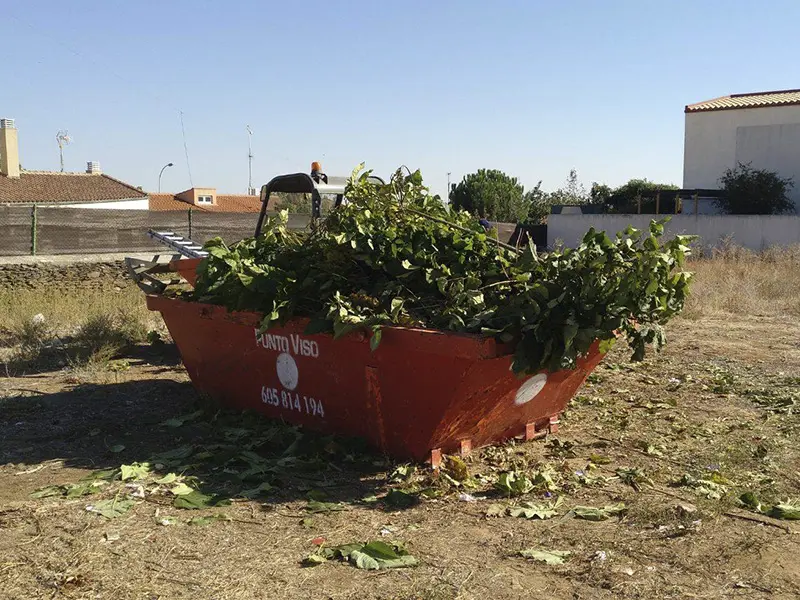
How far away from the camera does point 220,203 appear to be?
183ft

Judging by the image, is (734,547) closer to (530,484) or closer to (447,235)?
(530,484)

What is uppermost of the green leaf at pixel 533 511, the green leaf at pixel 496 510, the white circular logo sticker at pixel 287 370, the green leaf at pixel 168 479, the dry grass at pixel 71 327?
the white circular logo sticker at pixel 287 370

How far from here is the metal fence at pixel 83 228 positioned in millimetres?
15273

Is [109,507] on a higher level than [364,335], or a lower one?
lower

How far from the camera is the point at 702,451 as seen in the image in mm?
5395

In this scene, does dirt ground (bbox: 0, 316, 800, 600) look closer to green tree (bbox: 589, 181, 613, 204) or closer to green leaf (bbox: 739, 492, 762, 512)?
green leaf (bbox: 739, 492, 762, 512)

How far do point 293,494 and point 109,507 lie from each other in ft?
3.29

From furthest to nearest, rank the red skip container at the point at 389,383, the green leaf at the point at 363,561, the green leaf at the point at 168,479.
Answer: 1. the green leaf at the point at 168,479
2. the red skip container at the point at 389,383
3. the green leaf at the point at 363,561

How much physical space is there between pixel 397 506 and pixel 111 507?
5.07 feet

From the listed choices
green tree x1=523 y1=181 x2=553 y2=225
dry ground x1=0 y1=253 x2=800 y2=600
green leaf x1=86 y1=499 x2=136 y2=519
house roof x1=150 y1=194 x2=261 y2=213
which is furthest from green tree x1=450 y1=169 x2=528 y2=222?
green leaf x1=86 y1=499 x2=136 y2=519

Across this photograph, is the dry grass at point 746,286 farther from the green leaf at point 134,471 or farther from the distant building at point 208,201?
the distant building at point 208,201

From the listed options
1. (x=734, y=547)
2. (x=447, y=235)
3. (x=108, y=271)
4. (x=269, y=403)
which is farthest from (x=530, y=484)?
(x=108, y=271)

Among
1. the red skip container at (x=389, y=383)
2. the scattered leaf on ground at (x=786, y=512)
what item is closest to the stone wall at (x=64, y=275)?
the red skip container at (x=389, y=383)

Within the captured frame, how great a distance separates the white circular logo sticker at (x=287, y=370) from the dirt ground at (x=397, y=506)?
0.34 m
